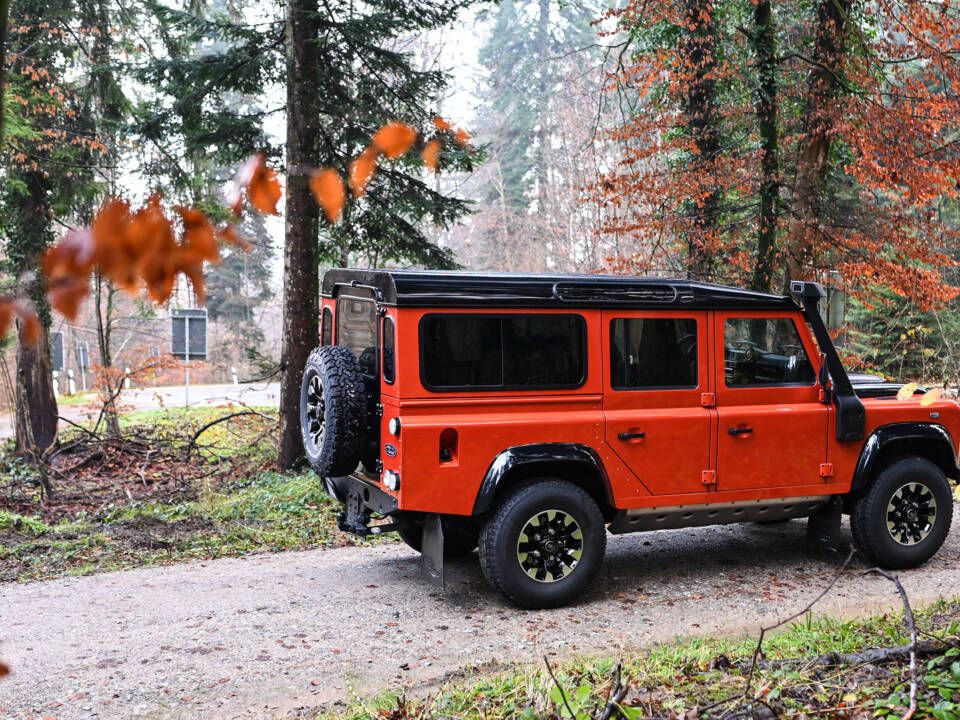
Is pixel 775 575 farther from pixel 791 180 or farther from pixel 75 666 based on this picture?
pixel 791 180

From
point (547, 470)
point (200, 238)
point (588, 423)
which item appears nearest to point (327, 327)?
point (547, 470)

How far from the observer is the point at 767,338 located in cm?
683

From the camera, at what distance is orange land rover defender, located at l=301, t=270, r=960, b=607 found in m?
5.85

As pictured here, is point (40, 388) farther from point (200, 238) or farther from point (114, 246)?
point (114, 246)

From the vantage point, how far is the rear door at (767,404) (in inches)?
260

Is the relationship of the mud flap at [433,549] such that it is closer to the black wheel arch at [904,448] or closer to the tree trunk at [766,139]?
the black wheel arch at [904,448]

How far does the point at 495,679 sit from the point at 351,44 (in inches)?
375

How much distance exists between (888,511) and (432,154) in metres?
7.76

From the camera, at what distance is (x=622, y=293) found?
6316 mm

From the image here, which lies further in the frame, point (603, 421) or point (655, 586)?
point (655, 586)

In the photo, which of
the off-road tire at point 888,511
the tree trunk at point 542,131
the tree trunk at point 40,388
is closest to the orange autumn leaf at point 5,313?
the off-road tire at point 888,511

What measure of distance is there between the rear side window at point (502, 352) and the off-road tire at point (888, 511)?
278 cm

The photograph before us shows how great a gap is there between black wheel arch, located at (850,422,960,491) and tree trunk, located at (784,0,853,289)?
226 inches

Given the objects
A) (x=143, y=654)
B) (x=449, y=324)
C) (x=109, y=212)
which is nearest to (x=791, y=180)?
(x=449, y=324)
